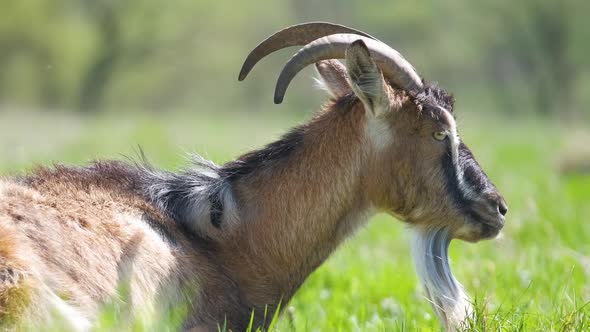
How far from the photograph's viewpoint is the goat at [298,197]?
439cm

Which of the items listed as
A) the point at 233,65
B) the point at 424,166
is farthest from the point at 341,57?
the point at 233,65

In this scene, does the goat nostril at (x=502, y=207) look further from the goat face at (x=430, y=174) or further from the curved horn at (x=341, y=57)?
the curved horn at (x=341, y=57)

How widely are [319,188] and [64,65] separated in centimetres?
4104

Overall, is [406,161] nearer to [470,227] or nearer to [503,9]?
[470,227]

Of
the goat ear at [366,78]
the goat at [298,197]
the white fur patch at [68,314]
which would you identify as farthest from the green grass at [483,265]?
the goat ear at [366,78]

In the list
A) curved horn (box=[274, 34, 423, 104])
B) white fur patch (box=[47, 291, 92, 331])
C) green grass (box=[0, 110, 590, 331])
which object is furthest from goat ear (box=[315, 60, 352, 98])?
white fur patch (box=[47, 291, 92, 331])

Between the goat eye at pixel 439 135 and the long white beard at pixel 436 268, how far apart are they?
19.9 inches

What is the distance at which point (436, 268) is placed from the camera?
493 centimetres

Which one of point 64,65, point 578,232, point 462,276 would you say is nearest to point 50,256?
point 462,276

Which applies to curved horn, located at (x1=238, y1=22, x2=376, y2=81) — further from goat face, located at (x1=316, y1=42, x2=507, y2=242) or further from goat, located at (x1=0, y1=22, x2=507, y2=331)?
goat face, located at (x1=316, y1=42, x2=507, y2=242)

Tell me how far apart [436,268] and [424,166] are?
1.96 ft

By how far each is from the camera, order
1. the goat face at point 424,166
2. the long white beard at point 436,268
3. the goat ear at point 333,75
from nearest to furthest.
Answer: the goat face at point 424,166, the long white beard at point 436,268, the goat ear at point 333,75

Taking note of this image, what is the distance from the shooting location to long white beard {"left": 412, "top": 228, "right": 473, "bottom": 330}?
480cm

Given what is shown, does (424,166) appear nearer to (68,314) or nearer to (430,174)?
(430,174)
